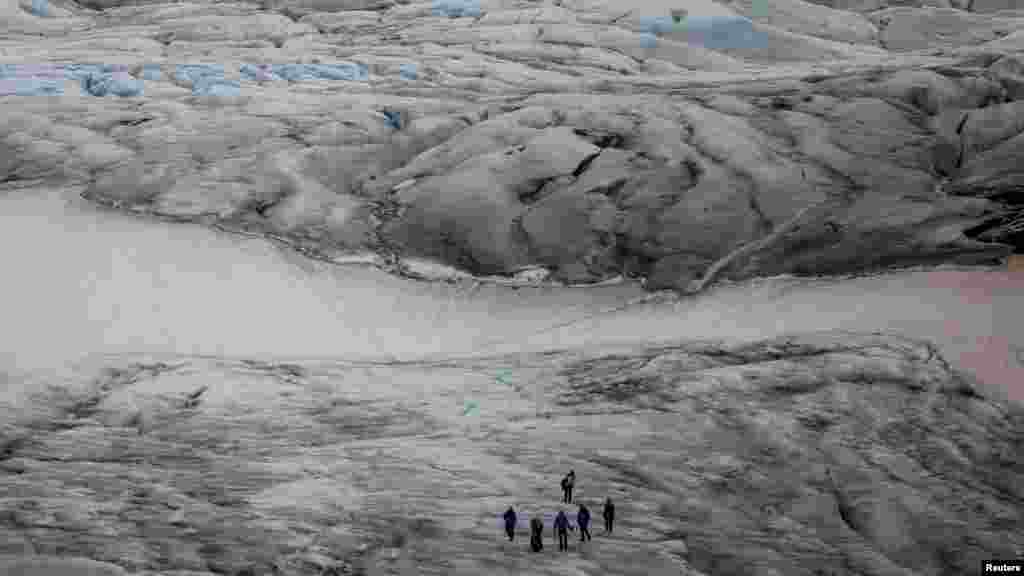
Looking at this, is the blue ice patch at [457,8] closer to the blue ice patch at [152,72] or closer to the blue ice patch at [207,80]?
the blue ice patch at [207,80]

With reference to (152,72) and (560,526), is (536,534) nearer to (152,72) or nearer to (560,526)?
(560,526)

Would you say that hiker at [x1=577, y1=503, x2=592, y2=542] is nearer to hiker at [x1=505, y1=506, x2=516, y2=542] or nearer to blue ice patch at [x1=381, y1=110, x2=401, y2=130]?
hiker at [x1=505, y1=506, x2=516, y2=542]

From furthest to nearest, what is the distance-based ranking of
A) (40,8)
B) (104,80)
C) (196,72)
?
(40,8) → (196,72) → (104,80)

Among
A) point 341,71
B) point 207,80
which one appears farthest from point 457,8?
point 207,80

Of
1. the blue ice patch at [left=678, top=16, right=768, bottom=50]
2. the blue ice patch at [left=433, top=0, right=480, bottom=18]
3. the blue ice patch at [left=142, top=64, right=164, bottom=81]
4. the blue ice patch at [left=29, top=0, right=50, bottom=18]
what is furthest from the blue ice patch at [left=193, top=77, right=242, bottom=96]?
the blue ice patch at [left=29, top=0, right=50, bottom=18]

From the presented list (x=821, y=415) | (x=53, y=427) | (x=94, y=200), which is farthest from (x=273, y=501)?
(x=94, y=200)

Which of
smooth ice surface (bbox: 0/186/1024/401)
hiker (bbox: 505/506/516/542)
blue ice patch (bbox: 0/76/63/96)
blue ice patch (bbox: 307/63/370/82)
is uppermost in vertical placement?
blue ice patch (bbox: 307/63/370/82)
